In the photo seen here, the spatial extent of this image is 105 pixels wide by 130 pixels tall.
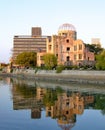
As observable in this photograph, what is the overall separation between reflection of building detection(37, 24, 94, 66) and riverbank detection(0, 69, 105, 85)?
11054 mm

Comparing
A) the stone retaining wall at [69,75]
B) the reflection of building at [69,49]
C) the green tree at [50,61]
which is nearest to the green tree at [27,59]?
the stone retaining wall at [69,75]

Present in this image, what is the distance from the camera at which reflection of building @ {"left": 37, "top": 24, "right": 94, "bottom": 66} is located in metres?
117

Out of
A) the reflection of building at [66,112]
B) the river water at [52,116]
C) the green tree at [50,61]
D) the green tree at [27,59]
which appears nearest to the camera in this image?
the river water at [52,116]

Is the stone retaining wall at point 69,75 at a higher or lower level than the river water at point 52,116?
higher

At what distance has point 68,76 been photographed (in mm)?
93375

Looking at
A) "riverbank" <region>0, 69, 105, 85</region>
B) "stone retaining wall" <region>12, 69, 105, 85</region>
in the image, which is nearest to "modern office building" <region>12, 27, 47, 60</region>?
"riverbank" <region>0, 69, 105, 85</region>

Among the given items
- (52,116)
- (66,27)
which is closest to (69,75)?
(66,27)

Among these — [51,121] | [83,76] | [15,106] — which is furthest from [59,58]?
[51,121]

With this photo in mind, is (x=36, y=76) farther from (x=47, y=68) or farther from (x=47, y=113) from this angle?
(x=47, y=113)

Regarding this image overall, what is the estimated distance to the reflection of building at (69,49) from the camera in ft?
384

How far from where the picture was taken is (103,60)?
87.9m

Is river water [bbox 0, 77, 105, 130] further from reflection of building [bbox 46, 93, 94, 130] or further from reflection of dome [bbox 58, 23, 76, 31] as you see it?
reflection of dome [bbox 58, 23, 76, 31]

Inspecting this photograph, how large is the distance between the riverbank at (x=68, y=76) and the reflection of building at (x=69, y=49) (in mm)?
11054

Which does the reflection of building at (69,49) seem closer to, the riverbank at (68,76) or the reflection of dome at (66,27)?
the reflection of dome at (66,27)
